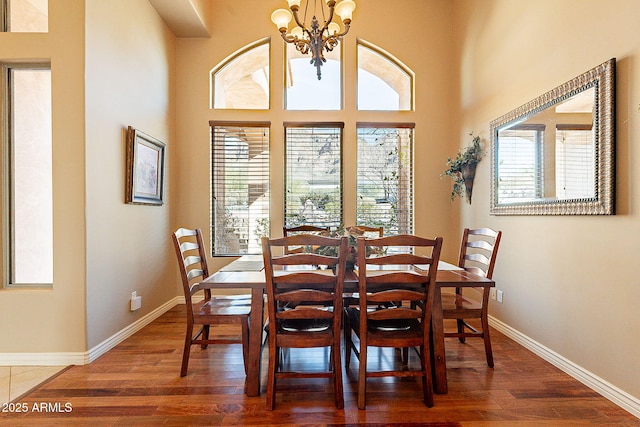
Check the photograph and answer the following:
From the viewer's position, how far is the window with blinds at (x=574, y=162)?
2.11 m

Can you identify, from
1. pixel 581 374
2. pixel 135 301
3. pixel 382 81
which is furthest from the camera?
pixel 382 81

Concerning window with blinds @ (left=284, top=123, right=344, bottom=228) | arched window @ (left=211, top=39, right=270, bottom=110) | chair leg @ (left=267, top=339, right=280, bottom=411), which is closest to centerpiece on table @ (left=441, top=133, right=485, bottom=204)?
window with blinds @ (left=284, top=123, right=344, bottom=228)

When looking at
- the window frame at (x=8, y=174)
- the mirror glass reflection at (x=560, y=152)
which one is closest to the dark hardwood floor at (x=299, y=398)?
the window frame at (x=8, y=174)

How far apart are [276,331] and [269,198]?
7.86ft

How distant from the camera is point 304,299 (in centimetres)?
180

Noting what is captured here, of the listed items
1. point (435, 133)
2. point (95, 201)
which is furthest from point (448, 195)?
point (95, 201)

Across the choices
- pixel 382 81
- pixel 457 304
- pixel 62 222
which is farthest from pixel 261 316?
pixel 382 81

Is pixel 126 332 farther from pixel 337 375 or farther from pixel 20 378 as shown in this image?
pixel 337 375

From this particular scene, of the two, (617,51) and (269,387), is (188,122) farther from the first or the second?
(617,51)

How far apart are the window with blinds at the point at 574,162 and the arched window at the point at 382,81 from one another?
2050 mm

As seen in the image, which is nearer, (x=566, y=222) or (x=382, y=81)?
(x=566, y=222)

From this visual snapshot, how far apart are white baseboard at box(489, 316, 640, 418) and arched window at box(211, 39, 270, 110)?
362 cm

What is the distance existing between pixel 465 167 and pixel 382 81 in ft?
5.07

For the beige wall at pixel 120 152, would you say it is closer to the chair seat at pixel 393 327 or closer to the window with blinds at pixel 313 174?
the window with blinds at pixel 313 174
